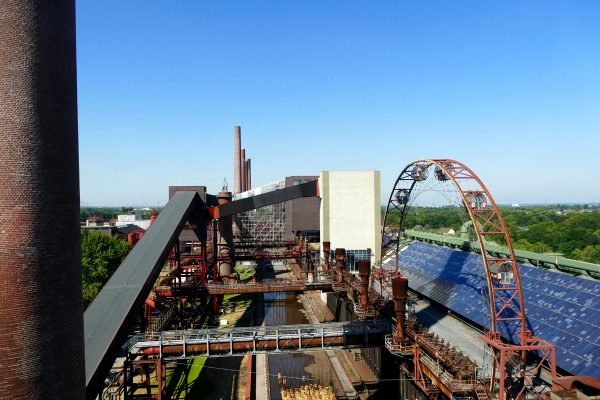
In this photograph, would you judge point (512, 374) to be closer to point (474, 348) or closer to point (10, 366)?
point (474, 348)

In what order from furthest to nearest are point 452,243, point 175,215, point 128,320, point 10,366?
point 452,243 < point 175,215 < point 128,320 < point 10,366

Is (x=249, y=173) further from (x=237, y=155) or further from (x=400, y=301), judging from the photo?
(x=400, y=301)

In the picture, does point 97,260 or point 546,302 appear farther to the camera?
point 97,260

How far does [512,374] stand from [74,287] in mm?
15075

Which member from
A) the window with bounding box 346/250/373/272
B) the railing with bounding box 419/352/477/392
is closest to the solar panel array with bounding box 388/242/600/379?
the railing with bounding box 419/352/477/392

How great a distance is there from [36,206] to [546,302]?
20.9 m

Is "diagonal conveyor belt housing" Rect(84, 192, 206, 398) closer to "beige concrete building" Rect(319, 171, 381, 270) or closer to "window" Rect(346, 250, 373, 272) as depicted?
"beige concrete building" Rect(319, 171, 381, 270)

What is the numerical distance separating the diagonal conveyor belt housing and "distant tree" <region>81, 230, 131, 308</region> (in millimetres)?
11582

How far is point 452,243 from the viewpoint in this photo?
32.9m

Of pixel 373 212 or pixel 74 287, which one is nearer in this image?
pixel 74 287

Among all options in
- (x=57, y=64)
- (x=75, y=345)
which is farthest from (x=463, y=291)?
(x=57, y=64)

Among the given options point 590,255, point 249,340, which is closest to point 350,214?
point 249,340

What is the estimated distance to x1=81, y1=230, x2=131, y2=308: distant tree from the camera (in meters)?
32.3

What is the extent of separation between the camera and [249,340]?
1800 centimetres
